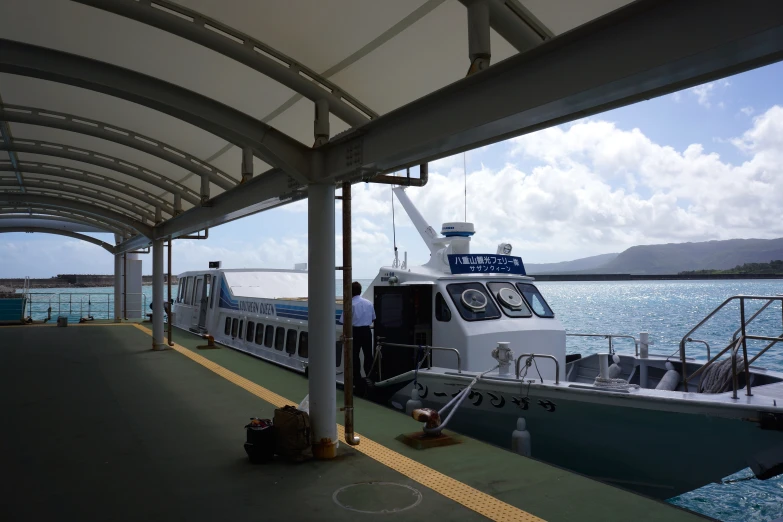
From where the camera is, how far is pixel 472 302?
918 cm

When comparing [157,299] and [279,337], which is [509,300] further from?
[157,299]

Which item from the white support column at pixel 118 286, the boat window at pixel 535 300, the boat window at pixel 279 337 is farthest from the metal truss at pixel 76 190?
the white support column at pixel 118 286

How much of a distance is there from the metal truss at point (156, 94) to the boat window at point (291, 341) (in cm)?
649

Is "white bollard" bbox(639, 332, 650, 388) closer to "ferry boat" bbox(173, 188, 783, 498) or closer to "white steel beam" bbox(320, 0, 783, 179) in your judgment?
"ferry boat" bbox(173, 188, 783, 498)

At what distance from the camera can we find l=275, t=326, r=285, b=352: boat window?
41.7 feet

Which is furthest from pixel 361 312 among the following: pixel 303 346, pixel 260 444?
pixel 260 444

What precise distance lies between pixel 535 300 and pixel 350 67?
591cm

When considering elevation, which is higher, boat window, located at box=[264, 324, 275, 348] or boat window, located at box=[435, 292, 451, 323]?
boat window, located at box=[435, 292, 451, 323]

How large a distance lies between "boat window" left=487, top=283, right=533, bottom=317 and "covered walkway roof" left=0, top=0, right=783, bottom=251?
409 cm

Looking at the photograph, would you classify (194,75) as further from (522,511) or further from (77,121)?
(522,511)

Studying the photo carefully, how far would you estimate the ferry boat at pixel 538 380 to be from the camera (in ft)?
19.4

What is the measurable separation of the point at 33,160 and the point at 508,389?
9.77 meters

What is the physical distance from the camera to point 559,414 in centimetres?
686

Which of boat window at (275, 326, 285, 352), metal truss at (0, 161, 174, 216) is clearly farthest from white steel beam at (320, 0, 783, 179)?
metal truss at (0, 161, 174, 216)
